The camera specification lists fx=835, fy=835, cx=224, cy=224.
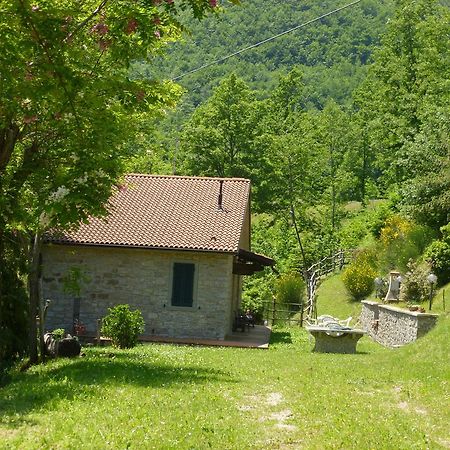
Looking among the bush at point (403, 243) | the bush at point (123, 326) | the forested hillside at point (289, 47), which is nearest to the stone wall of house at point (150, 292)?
the bush at point (123, 326)

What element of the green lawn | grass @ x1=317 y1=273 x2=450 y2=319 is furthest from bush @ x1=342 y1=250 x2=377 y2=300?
the green lawn

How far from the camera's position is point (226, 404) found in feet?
36.5

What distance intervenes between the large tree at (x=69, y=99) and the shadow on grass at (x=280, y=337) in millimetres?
11001

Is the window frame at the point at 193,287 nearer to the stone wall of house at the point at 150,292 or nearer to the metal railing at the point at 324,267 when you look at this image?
the stone wall of house at the point at 150,292

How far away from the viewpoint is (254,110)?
163 feet

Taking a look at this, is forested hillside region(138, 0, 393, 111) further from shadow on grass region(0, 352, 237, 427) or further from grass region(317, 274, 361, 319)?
shadow on grass region(0, 352, 237, 427)

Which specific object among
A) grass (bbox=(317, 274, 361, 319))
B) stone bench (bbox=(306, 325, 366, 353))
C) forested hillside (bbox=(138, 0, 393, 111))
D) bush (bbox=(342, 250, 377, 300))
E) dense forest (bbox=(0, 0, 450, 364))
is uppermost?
forested hillside (bbox=(138, 0, 393, 111))

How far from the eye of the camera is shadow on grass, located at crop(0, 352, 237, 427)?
1145 centimetres

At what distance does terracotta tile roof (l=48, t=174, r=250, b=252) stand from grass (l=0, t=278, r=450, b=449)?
7.72 m

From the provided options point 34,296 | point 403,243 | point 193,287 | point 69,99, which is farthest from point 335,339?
point 69,99

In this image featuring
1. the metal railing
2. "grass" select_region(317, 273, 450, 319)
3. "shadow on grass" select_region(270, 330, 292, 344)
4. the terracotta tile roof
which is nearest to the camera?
"grass" select_region(317, 273, 450, 319)

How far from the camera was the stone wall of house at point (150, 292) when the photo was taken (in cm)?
2550

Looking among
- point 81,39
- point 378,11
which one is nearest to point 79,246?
point 81,39

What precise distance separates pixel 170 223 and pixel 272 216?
90.3ft
